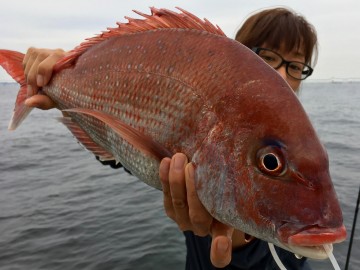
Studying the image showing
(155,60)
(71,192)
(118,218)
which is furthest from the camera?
(71,192)

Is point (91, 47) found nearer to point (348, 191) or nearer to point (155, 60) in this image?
point (155, 60)

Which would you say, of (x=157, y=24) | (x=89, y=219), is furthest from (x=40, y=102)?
(x=89, y=219)

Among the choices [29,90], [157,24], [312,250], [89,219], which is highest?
[157,24]

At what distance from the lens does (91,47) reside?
2184 millimetres

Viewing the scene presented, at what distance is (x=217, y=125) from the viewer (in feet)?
4.55

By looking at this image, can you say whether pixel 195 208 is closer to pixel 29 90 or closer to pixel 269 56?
pixel 29 90

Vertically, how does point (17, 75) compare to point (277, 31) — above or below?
below

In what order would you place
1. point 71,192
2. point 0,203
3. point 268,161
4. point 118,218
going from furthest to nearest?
point 71,192, point 0,203, point 118,218, point 268,161

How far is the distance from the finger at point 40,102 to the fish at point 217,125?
512 mm

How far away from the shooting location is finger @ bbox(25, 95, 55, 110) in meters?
2.46

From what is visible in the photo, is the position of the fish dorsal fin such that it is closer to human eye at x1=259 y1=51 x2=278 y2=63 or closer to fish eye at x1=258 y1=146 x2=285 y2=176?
fish eye at x1=258 y1=146 x2=285 y2=176

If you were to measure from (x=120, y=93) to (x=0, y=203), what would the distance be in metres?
7.55

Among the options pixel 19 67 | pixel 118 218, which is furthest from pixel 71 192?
pixel 19 67

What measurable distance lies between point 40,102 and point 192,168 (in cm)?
146
